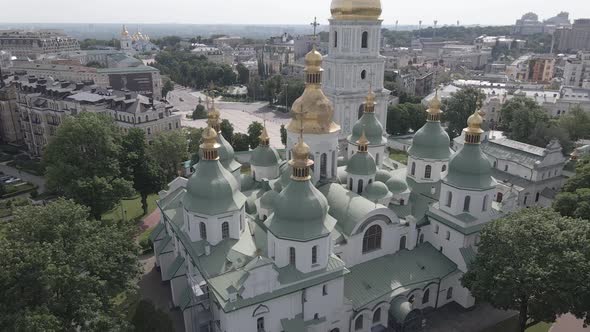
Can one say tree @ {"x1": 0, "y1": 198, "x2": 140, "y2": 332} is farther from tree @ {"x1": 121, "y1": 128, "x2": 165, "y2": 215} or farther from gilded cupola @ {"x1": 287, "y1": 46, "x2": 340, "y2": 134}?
tree @ {"x1": 121, "y1": 128, "x2": 165, "y2": 215}

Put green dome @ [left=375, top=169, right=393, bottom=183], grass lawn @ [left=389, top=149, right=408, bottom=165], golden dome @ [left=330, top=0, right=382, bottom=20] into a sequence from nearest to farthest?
green dome @ [left=375, top=169, right=393, bottom=183] → golden dome @ [left=330, top=0, right=382, bottom=20] → grass lawn @ [left=389, top=149, right=408, bottom=165]

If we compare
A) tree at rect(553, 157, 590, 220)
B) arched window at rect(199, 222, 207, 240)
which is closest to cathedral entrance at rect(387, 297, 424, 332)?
arched window at rect(199, 222, 207, 240)

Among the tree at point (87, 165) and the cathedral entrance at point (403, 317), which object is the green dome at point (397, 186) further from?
the tree at point (87, 165)

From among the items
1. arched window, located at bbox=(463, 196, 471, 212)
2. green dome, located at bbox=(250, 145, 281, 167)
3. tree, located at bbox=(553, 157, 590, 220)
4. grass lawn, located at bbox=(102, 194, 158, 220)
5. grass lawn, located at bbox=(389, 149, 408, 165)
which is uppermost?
green dome, located at bbox=(250, 145, 281, 167)

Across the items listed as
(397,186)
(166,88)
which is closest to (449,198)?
(397,186)

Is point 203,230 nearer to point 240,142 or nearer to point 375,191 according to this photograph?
point 375,191

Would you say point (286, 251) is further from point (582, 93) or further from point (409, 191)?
point (582, 93)

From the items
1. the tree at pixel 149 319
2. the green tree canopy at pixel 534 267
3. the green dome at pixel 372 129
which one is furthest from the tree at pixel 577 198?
the tree at pixel 149 319
